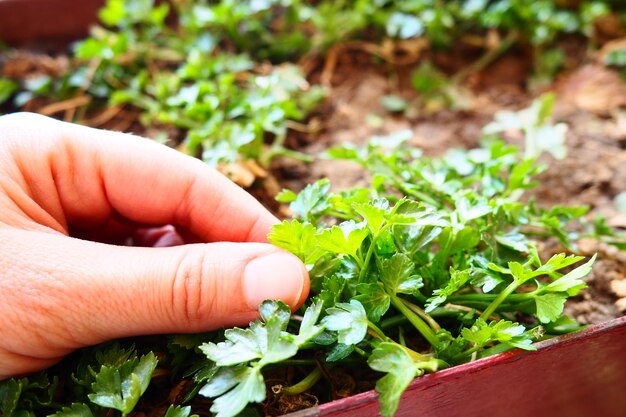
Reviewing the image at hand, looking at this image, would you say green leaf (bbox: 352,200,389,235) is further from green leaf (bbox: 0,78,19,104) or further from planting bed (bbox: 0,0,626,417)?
green leaf (bbox: 0,78,19,104)

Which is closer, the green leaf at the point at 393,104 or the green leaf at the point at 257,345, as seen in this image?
the green leaf at the point at 257,345

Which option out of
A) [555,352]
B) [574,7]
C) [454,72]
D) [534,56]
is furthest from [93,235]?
[574,7]

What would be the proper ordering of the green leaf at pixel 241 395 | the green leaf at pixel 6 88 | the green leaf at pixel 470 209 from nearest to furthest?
the green leaf at pixel 241 395, the green leaf at pixel 470 209, the green leaf at pixel 6 88

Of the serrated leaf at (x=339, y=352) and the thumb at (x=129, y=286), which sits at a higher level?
the thumb at (x=129, y=286)

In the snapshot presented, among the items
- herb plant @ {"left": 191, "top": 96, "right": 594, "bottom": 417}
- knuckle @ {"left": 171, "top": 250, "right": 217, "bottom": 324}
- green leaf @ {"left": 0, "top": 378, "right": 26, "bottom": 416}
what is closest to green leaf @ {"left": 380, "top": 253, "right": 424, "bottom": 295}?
herb plant @ {"left": 191, "top": 96, "right": 594, "bottom": 417}

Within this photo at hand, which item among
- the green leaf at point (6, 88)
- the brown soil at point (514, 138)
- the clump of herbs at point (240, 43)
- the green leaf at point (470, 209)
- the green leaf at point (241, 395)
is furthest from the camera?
the green leaf at point (6, 88)

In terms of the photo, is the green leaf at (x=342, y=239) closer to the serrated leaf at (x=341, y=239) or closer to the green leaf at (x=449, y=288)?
the serrated leaf at (x=341, y=239)

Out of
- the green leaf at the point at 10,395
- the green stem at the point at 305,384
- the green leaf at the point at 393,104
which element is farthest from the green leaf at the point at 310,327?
the green leaf at the point at 393,104

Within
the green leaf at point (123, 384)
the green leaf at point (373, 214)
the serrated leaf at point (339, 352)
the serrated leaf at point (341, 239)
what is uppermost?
the green leaf at point (373, 214)
